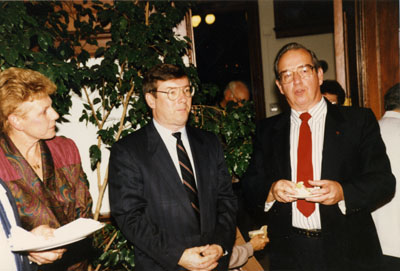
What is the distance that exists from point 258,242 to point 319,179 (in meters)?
0.95

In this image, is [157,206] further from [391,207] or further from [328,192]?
[391,207]

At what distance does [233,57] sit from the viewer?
809 centimetres

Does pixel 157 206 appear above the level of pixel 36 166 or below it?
below

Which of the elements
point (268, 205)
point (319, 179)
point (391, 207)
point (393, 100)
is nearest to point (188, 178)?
point (268, 205)

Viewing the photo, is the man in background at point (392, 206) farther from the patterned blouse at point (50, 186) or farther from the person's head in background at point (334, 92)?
the patterned blouse at point (50, 186)

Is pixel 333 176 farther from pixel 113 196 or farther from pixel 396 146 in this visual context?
pixel 113 196

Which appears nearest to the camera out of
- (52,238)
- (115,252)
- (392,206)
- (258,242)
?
(52,238)

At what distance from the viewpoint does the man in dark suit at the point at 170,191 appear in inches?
74.9

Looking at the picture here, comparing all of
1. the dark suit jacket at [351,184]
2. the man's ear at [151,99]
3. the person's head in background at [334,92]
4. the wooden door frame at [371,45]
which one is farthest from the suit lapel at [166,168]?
the wooden door frame at [371,45]

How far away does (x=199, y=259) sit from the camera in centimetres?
187

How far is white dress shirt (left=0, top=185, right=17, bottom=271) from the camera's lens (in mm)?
1636

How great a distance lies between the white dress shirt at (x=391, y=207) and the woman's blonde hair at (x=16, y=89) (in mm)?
2425

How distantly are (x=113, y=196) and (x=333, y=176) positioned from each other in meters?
1.30

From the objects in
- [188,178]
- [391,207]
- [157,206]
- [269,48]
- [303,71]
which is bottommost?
[391,207]
